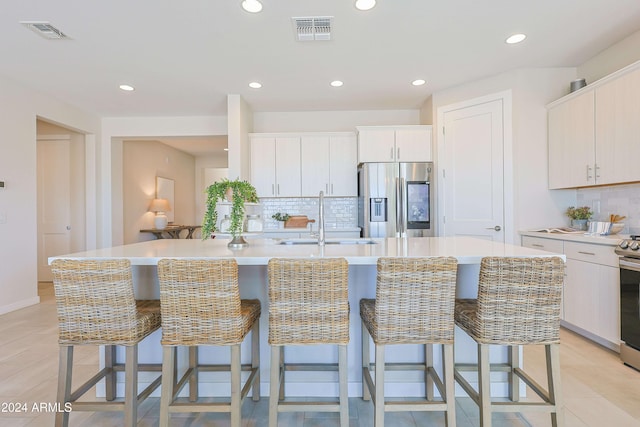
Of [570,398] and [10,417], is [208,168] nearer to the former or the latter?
[10,417]

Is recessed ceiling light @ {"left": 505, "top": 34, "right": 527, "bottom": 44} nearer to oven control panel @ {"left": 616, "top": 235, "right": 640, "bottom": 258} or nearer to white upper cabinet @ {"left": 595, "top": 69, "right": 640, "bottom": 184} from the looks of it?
white upper cabinet @ {"left": 595, "top": 69, "right": 640, "bottom": 184}

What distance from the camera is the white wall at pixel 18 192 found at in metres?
3.71

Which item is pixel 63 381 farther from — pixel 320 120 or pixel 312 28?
pixel 320 120

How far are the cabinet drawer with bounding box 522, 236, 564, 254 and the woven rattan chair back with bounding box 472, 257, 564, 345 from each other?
1.90 meters

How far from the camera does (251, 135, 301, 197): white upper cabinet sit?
15.6 ft

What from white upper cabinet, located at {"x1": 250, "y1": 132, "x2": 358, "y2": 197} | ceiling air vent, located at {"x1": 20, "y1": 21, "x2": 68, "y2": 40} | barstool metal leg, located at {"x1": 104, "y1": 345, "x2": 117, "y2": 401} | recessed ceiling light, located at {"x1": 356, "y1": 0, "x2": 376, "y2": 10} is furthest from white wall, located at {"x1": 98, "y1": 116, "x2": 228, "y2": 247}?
barstool metal leg, located at {"x1": 104, "y1": 345, "x2": 117, "y2": 401}

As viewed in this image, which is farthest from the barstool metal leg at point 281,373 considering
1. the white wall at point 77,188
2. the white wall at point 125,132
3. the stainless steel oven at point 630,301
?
the white wall at point 77,188

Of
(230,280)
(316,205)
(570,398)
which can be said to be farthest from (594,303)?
(316,205)

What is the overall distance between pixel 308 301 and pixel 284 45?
99.1 inches

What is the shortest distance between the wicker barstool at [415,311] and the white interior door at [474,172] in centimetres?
266

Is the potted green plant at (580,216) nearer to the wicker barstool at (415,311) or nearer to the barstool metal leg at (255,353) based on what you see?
the wicker barstool at (415,311)

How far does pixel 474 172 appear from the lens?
12.7ft

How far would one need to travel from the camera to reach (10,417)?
1867mm

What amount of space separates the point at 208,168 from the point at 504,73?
24.4 feet
